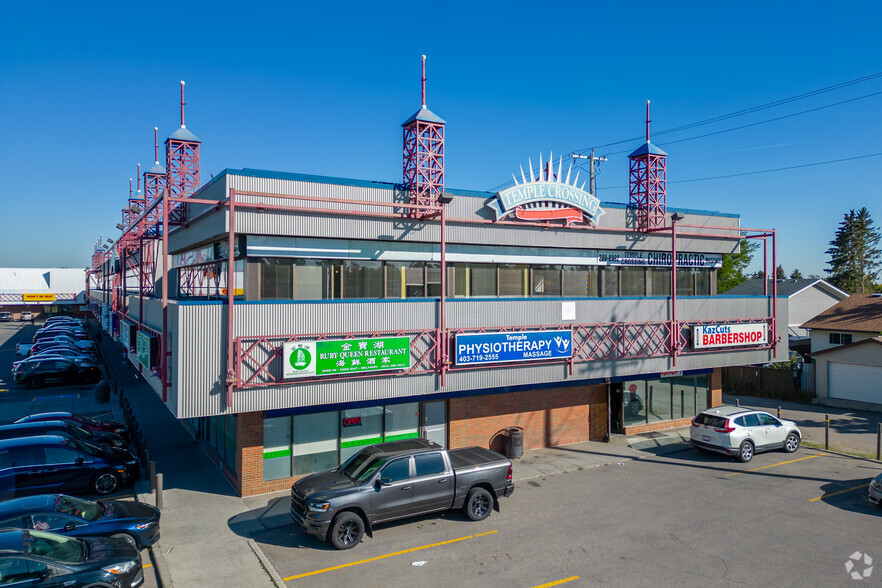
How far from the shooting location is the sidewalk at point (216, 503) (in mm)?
10703

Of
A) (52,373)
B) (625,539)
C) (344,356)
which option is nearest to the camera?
(625,539)

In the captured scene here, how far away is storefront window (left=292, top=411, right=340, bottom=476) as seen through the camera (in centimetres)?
1546

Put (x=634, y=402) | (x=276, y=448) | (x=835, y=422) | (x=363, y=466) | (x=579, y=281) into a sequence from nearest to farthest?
1. (x=363, y=466)
2. (x=276, y=448)
3. (x=579, y=281)
4. (x=634, y=402)
5. (x=835, y=422)

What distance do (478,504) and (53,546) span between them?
323 inches

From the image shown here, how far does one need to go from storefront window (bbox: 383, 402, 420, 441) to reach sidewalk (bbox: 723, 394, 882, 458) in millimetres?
15102

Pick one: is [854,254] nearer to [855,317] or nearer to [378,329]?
[855,317]

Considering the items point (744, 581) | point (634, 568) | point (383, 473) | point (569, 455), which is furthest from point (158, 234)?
point (744, 581)

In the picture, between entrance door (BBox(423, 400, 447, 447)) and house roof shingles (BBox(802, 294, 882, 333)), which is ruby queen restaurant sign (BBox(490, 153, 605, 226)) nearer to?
entrance door (BBox(423, 400, 447, 447))

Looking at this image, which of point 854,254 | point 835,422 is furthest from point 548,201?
point 854,254

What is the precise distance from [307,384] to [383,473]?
3.36 metres

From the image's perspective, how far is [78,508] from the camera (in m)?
10.8

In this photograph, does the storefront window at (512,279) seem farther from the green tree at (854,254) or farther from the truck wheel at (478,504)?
the green tree at (854,254)

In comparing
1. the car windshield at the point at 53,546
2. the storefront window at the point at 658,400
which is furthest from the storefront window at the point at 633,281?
the car windshield at the point at 53,546

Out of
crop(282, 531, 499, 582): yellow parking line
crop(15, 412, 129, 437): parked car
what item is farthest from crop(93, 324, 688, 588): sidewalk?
crop(15, 412, 129, 437): parked car
